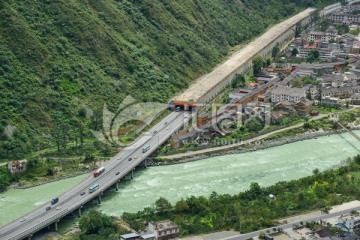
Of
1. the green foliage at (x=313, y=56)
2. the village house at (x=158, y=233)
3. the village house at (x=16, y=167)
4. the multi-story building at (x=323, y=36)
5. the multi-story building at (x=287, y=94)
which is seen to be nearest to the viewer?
the village house at (x=158, y=233)

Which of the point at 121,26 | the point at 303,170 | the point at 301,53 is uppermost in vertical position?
the point at 121,26

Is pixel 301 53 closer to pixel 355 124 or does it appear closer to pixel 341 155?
pixel 355 124

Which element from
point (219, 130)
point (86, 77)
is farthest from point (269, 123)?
point (86, 77)

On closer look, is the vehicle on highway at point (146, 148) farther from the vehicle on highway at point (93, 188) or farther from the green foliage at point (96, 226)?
the green foliage at point (96, 226)

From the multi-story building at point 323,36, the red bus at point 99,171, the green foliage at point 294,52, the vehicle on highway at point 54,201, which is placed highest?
the multi-story building at point 323,36

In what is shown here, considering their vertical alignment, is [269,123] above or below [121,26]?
below

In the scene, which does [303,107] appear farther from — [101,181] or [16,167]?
[16,167]

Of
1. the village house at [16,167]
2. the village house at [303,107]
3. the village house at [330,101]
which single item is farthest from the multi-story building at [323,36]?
the village house at [16,167]

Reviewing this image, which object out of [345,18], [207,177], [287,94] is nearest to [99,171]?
[207,177]
